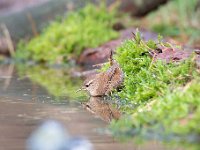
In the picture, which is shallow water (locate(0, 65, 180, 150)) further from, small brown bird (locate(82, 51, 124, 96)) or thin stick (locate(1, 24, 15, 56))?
thin stick (locate(1, 24, 15, 56))

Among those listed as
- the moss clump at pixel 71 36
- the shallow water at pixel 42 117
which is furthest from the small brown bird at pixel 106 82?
the moss clump at pixel 71 36

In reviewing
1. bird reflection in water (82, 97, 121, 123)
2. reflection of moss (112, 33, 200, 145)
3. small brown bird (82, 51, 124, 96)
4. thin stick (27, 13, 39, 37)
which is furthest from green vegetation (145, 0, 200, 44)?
bird reflection in water (82, 97, 121, 123)

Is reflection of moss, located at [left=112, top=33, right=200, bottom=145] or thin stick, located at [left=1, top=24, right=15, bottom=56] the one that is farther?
thin stick, located at [left=1, top=24, right=15, bottom=56]

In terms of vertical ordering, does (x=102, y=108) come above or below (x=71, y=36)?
below

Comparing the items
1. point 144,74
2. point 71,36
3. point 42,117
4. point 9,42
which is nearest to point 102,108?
point 144,74

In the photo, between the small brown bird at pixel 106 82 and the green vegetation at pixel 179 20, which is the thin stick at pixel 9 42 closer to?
the green vegetation at pixel 179 20

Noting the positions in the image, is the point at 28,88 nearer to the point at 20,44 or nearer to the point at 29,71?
the point at 29,71

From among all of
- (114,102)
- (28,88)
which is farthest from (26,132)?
(28,88)

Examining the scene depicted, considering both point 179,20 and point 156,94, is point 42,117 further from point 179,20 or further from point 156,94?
point 179,20
